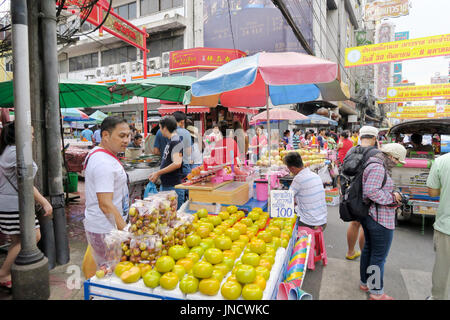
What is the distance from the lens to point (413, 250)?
4680 mm

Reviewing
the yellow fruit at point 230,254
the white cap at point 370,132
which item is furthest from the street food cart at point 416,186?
the yellow fruit at point 230,254

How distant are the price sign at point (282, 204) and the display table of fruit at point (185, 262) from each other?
0.57 metres

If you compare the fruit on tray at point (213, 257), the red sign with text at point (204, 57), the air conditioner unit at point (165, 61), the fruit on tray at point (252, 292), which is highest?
the air conditioner unit at point (165, 61)

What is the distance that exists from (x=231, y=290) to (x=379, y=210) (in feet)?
6.89

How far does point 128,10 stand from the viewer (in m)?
23.3

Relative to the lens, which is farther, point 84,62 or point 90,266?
point 84,62

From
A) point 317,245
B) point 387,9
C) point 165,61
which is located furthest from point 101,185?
point 387,9

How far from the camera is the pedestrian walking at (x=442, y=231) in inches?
107

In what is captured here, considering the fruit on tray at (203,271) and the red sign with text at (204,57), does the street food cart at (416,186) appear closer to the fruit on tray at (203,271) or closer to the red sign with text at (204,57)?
the fruit on tray at (203,271)

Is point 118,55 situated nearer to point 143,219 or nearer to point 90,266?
point 90,266

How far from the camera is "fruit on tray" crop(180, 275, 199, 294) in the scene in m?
1.73

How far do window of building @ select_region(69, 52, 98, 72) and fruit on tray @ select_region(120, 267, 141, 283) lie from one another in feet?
92.1

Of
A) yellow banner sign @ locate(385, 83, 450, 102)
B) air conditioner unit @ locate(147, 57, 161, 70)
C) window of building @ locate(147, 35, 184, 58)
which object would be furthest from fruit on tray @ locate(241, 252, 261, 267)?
yellow banner sign @ locate(385, 83, 450, 102)

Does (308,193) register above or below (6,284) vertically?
above
